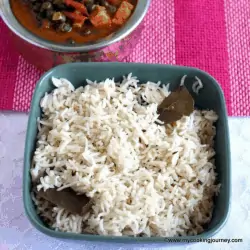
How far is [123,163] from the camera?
3.36ft

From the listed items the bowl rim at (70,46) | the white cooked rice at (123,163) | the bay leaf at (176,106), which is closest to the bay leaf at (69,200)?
the white cooked rice at (123,163)

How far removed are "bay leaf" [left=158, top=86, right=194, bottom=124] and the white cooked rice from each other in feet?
0.06

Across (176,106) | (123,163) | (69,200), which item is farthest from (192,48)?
(69,200)

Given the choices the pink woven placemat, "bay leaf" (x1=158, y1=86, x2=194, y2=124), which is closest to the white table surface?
the pink woven placemat

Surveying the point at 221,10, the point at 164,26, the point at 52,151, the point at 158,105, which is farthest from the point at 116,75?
the point at 221,10

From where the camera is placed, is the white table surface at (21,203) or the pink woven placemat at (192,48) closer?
the white table surface at (21,203)

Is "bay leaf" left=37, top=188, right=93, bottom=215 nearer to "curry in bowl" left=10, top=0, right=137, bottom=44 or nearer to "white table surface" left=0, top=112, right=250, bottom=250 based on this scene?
"white table surface" left=0, top=112, right=250, bottom=250

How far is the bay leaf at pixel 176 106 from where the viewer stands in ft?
3.68

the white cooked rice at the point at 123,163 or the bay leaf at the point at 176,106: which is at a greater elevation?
the bay leaf at the point at 176,106

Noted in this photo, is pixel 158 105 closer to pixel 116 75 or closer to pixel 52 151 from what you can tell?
pixel 116 75

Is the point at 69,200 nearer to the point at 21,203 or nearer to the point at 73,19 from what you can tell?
the point at 21,203

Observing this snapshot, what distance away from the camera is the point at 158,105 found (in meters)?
1.15

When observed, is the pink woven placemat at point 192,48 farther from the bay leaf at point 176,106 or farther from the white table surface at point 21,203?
the bay leaf at point 176,106

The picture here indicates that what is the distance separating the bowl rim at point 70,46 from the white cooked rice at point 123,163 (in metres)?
0.14
